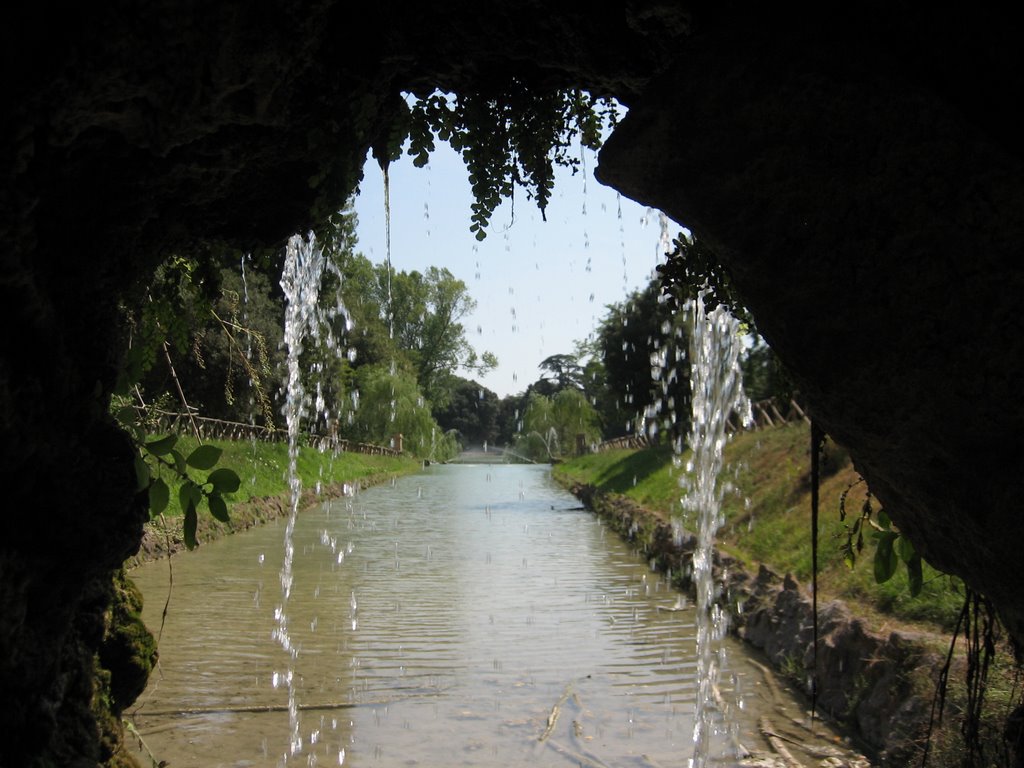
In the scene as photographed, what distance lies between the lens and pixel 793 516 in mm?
12812

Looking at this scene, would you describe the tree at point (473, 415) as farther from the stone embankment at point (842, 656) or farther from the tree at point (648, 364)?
the stone embankment at point (842, 656)

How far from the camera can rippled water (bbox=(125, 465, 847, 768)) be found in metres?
Answer: 6.50

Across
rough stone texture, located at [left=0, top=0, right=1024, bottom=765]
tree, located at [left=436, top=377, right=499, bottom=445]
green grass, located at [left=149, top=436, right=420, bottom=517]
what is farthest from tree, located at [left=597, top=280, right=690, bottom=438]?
tree, located at [left=436, top=377, right=499, bottom=445]

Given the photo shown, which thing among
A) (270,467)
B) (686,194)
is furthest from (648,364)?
(686,194)

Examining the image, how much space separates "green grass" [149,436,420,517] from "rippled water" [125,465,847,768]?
8.44 ft

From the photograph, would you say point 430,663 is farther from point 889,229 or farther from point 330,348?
point 330,348

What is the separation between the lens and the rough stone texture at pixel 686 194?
75.7 inches

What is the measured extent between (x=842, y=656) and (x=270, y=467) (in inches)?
Result: 794

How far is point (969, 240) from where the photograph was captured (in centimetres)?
198

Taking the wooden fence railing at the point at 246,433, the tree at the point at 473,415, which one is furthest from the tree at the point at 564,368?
the wooden fence railing at the point at 246,433

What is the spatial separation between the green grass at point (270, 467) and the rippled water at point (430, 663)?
8.44ft

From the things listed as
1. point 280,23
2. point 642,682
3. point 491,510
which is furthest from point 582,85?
point 491,510

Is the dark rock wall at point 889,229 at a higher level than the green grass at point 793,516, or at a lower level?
higher

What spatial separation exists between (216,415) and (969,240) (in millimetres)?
26701
